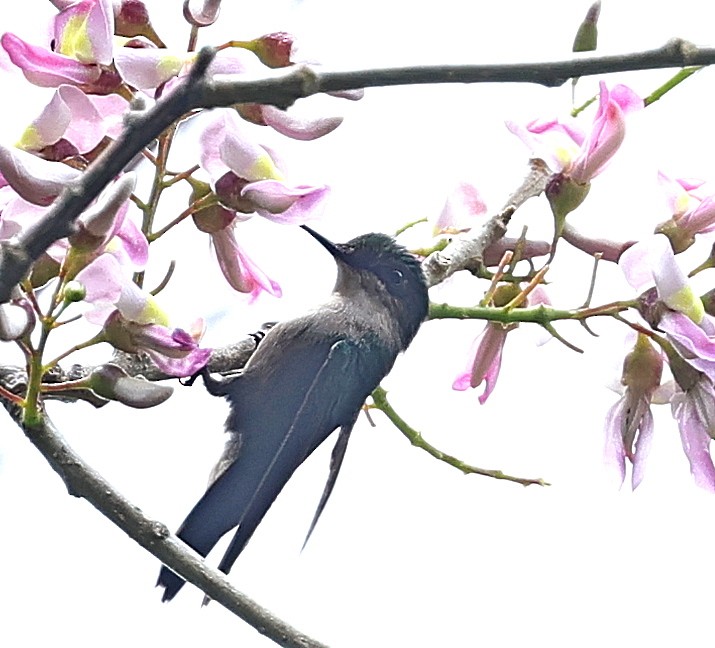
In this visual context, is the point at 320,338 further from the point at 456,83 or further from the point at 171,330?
the point at 456,83

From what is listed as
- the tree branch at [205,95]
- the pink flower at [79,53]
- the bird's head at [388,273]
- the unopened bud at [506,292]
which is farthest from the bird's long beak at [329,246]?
the tree branch at [205,95]

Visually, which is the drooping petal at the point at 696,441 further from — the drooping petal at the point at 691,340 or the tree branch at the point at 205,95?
the tree branch at the point at 205,95

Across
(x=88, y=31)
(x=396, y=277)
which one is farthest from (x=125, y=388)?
(x=396, y=277)

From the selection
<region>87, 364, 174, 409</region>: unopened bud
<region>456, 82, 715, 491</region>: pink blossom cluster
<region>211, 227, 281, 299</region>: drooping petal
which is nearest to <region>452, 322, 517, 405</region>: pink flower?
<region>456, 82, 715, 491</region>: pink blossom cluster

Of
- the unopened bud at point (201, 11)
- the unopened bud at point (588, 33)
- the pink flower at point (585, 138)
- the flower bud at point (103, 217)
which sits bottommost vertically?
the flower bud at point (103, 217)

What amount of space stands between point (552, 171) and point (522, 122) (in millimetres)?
30

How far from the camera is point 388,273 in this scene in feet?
2.27

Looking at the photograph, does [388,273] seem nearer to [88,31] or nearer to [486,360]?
[486,360]

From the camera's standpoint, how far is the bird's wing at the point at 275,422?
0.54 m

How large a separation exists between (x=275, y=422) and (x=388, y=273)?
14 cm

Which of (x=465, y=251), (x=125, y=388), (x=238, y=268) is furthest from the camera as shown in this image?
(x=465, y=251)

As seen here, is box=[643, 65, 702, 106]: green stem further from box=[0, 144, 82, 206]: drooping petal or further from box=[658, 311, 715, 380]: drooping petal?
box=[0, 144, 82, 206]: drooping petal

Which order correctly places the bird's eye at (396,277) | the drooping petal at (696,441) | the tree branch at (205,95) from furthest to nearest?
1. the bird's eye at (396,277)
2. the drooping petal at (696,441)
3. the tree branch at (205,95)

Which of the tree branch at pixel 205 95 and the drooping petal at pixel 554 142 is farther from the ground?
the drooping petal at pixel 554 142
